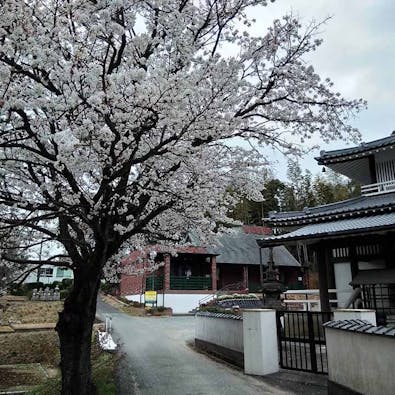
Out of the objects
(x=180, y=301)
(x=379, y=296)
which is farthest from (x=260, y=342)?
(x=180, y=301)

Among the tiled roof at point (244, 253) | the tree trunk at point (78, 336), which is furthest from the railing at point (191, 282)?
the tree trunk at point (78, 336)

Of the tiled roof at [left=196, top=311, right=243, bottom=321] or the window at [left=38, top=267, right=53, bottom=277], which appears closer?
the tiled roof at [left=196, top=311, right=243, bottom=321]

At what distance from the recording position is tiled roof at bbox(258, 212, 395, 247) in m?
11.6

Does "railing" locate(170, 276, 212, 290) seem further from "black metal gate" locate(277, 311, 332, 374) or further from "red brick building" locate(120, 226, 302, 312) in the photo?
"black metal gate" locate(277, 311, 332, 374)

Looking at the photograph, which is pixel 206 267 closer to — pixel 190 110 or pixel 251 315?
pixel 251 315

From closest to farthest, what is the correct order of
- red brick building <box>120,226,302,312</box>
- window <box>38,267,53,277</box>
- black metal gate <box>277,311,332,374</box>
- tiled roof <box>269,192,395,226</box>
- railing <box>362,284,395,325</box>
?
black metal gate <box>277,311,332,374</box>, window <box>38,267,53,277</box>, tiled roof <box>269,192,395,226</box>, railing <box>362,284,395,325</box>, red brick building <box>120,226,302,312</box>

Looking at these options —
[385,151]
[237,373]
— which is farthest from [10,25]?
[385,151]

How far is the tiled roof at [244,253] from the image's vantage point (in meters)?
37.2

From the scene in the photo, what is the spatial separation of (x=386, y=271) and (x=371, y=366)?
7505 millimetres

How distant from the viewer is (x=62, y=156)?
5648mm

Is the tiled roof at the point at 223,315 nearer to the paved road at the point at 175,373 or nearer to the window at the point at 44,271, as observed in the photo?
the paved road at the point at 175,373

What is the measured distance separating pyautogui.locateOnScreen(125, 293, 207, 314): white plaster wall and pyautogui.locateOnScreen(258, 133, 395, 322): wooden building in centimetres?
1638

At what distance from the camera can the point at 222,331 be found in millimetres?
11906

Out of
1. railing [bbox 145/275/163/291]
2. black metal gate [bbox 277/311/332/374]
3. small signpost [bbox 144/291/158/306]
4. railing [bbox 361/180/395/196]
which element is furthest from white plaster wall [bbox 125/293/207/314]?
black metal gate [bbox 277/311/332/374]
